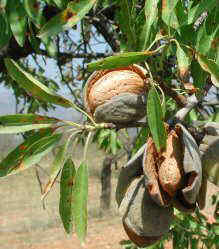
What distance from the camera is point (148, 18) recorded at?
44.5 inches

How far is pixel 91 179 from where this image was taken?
1712cm

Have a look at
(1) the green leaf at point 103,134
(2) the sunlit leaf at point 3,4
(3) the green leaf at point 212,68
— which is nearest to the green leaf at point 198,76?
(3) the green leaf at point 212,68

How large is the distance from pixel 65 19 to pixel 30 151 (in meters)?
0.31

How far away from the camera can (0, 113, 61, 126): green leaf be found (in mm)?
1057

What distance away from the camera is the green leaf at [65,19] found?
111cm

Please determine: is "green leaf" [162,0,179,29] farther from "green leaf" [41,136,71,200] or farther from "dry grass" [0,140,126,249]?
"dry grass" [0,140,126,249]

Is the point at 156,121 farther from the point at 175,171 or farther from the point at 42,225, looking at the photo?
the point at 42,225

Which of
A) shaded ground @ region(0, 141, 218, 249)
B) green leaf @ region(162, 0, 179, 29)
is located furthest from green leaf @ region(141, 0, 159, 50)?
shaded ground @ region(0, 141, 218, 249)

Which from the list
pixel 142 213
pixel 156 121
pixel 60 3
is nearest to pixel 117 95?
pixel 156 121

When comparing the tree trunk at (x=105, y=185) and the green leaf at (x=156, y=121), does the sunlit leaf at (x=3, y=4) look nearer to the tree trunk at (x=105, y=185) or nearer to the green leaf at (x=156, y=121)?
the green leaf at (x=156, y=121)

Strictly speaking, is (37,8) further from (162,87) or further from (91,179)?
(91,179)

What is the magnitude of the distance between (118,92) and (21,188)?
1485 cm

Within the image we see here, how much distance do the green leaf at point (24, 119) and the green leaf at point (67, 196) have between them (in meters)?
0.10

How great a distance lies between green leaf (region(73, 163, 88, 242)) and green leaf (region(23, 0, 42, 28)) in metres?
0.62
